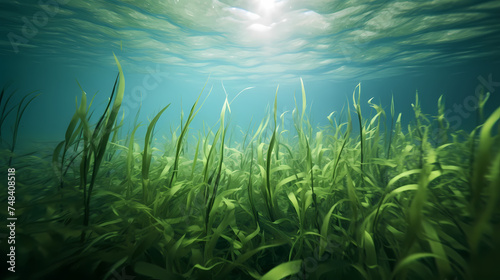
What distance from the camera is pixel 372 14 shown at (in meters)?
9.79

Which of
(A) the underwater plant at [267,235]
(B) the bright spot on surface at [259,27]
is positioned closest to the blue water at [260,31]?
(B) the bright spot on surface at [259,27]

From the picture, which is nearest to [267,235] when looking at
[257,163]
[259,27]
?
[257,163]

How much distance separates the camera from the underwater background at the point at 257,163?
3.78ft

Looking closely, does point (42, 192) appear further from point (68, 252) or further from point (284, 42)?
point (284, 42)

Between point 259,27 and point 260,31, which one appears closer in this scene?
point 259,27

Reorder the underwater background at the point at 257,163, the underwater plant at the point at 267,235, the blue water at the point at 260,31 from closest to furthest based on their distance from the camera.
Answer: the underwater plant at the point at 267,235 < the underwater background at the point at 257,163 < the blue water at the point at 260,31

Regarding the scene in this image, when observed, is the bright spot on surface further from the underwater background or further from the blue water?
the underwater background

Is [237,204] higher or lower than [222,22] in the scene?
lower

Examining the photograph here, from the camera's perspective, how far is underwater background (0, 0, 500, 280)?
1152mm

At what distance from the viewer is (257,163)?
2416 millimetres

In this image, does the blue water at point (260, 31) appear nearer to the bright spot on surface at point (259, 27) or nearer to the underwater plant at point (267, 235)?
the bright spot on surface at point (259, 27)

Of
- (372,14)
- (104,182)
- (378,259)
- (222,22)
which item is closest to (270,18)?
(222,22)

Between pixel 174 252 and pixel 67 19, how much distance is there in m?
16.7

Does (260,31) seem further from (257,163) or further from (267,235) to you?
(267,235)
